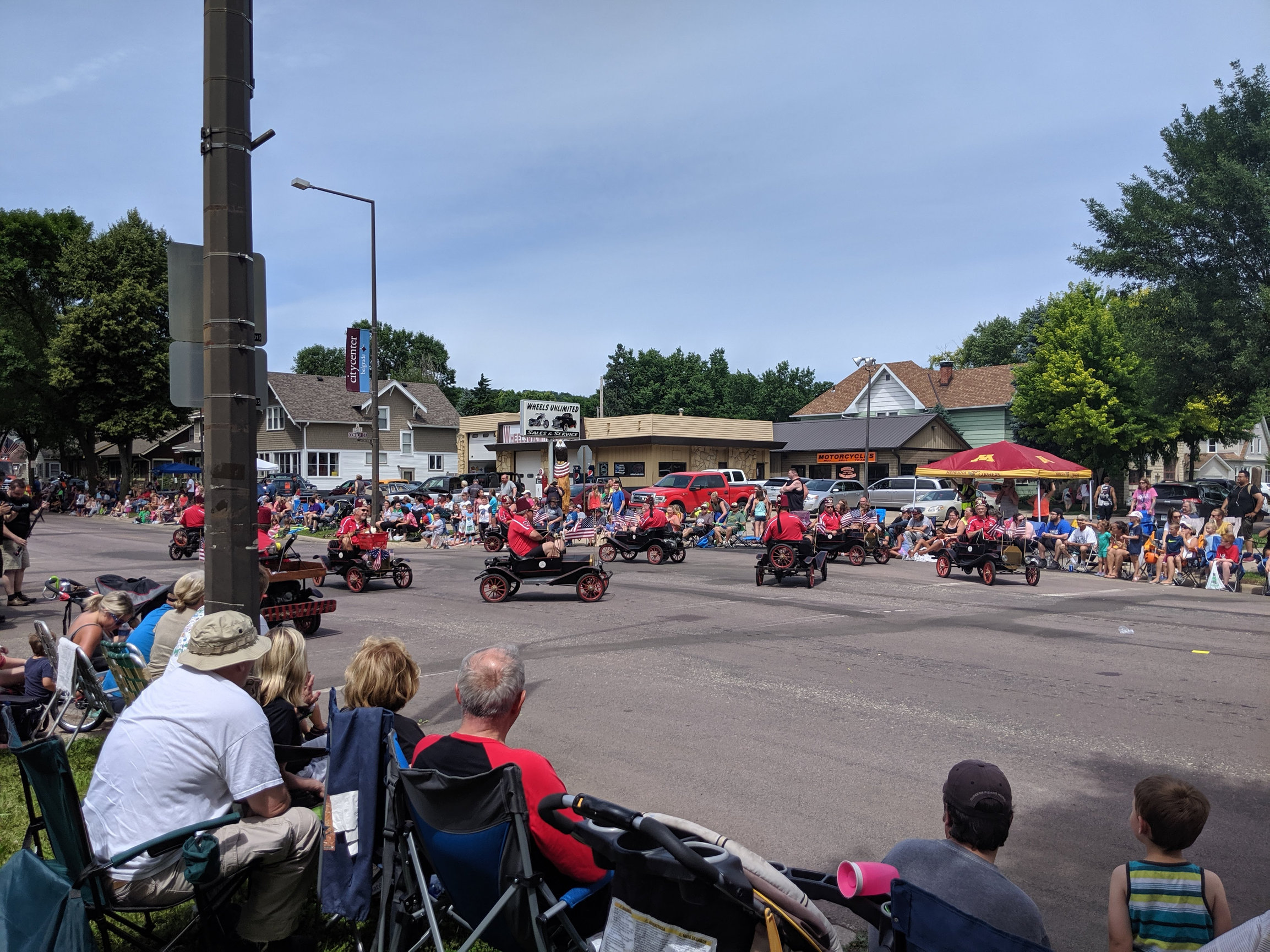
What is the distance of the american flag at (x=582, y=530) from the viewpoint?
25.7m

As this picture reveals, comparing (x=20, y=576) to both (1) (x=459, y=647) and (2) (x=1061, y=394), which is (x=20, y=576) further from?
(2) (x=1061, y=394)

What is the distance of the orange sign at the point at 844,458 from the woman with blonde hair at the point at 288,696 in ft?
148

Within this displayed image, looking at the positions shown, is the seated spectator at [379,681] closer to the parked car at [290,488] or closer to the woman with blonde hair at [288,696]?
the woman with blonde hair at [288,696]

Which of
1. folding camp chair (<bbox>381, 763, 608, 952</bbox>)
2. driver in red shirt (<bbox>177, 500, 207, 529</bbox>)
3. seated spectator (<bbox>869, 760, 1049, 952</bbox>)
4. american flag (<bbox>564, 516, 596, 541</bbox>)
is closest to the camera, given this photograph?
seated spectator (<bbox>869, 760, 1049, 952</bbox>)

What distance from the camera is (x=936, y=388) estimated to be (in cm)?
6091

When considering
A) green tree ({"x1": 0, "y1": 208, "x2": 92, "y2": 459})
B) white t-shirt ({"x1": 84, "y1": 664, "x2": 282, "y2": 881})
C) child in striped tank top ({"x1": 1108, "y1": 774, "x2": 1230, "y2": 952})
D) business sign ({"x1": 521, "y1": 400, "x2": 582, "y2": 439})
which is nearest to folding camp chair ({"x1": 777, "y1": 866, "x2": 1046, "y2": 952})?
child in striped tank top ({"x1": 1108, "y1": 774, "x2": 1230, "y2": 952})

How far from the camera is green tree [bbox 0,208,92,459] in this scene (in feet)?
163

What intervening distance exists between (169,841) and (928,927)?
8.24ft

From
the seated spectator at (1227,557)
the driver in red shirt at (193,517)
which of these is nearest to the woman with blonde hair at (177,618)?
the driver in red shirt at (193,517)

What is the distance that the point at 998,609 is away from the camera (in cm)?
1390

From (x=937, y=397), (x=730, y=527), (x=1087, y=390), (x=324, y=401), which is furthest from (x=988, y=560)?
(x=324, y=401)

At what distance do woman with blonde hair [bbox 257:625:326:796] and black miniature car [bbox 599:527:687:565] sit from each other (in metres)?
16.4

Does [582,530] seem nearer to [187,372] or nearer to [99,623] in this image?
[99,623]

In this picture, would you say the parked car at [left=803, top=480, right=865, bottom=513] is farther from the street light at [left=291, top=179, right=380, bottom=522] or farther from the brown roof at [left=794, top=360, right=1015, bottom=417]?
the brown roof at [left=794, top=360, right=1015, bottom=417]
